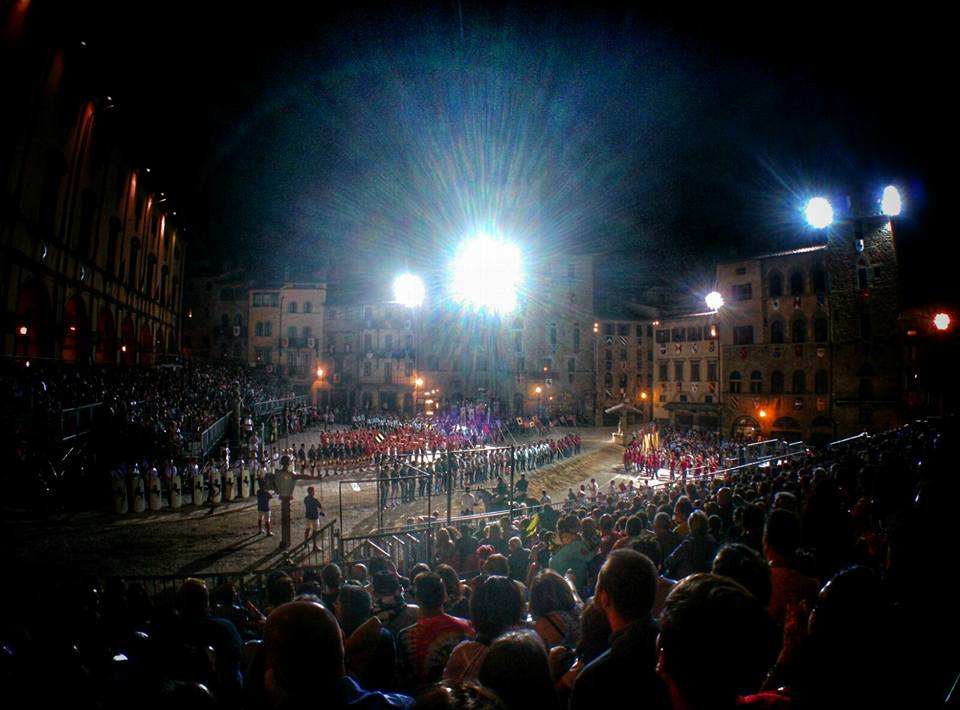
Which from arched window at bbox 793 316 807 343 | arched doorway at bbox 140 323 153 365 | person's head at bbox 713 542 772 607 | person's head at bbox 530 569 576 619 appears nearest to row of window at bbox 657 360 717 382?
arched window at bbox 793 316 807 343

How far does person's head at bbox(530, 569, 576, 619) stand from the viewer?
12.5 ft

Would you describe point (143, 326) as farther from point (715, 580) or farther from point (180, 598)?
point (715, 580)

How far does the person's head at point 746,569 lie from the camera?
3502 mm

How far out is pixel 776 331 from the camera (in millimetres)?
42344

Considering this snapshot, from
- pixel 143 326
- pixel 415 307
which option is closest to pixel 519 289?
pixel 415 307

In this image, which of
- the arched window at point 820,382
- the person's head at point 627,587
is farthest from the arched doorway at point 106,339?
the arched window at point 820,382

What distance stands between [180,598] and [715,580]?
4.20 metres

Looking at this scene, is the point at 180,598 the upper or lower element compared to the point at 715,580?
lower

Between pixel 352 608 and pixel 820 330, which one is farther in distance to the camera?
pixel 820 330

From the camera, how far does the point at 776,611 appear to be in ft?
12.7

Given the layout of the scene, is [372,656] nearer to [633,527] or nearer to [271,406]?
[633,527]

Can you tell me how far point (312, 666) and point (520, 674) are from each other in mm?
859

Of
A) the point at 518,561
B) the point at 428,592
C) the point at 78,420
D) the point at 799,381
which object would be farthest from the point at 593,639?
the point at 799,381

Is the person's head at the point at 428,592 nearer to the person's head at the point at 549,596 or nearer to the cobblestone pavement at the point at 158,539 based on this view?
the person's head at the point at 549,596
